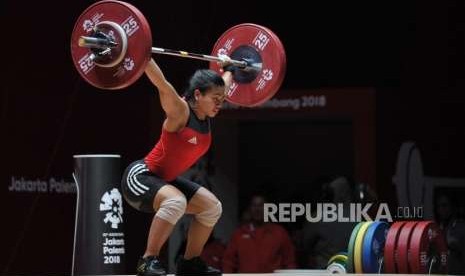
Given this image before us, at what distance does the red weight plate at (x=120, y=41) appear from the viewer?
21.7ft

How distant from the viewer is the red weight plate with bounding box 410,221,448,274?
8.66 metres

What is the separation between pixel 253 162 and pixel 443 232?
3149 mm

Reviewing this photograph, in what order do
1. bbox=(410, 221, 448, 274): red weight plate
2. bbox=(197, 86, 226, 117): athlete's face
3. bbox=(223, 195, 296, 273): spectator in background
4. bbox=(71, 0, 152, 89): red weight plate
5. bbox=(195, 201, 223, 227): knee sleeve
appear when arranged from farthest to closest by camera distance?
1. bbox=(223, 195, 296, 273): spectator in background
2. bbox=(410, 221, 448, 274): red weight plate
3. bbox=(195, 201, 223, 227): knee sleeve
4. bbox=(197, 86, 226, 117): athlete's face
5. bbox=(71, 0, 152, 89): red weight plate

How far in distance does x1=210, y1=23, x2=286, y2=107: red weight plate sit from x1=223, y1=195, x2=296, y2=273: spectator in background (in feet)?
8.45

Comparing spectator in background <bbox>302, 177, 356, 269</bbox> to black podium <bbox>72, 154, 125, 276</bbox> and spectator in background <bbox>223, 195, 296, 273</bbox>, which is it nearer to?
spectator in background <bbox>223, 195, 296, 273</bbox>

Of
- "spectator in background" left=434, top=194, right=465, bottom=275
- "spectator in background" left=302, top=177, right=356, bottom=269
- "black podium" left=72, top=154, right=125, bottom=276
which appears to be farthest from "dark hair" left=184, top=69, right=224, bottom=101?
"spectator in background" left=434, top=194, right=465, bottom=275

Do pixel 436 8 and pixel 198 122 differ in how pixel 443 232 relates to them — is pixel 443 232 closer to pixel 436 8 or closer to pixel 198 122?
pixel 436 8

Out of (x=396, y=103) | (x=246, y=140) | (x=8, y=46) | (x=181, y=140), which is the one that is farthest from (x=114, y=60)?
(x=246, y=140)

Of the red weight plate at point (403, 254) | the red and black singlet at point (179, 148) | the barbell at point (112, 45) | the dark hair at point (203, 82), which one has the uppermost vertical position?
the barbell at point (112, 45)

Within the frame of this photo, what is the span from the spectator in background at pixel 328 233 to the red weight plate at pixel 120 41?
3593 mm

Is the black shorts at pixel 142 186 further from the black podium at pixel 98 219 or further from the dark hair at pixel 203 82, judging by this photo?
the black podium at pixel 98 219

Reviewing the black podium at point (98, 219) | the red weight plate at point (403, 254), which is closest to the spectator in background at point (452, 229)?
the red weight plate at point (403, 254)

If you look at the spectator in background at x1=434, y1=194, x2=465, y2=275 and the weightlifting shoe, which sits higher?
the spectator in background at x1=434, y1=194, x2=465, y2=275

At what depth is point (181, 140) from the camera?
6812 mm
